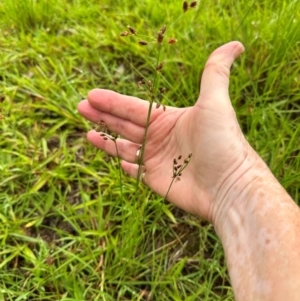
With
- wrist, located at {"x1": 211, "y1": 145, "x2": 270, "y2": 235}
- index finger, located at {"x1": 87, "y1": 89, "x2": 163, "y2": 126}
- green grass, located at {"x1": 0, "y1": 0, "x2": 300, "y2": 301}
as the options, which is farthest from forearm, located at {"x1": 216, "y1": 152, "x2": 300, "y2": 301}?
index finger, located at {"x1": 87, "y1": 89, "x2": 163, "y2": 126}

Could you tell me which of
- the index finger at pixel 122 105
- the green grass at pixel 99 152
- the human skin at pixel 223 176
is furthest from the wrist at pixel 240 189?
the index finger at pixel 122 105

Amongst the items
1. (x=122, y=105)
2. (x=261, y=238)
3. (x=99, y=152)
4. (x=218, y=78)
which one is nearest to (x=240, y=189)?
(x=261, y=238)

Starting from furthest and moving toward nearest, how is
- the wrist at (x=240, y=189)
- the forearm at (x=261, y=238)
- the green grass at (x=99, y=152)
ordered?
1. the green grass at (x=99, y=152)
2. the wrist at (x=240, y=189)
3. the forearm at (x=261, y=238)

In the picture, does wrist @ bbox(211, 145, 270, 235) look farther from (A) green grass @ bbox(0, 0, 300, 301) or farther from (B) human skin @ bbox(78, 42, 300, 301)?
(A) green grass @ bbox(0, 0, 300, 301)

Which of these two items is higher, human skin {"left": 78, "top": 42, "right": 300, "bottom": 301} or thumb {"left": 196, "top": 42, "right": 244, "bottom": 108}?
thumb {"left": 196, "top": 42, "right": 244, "bottom": 108}

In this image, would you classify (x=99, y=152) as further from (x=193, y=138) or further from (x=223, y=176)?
(x=223, y=176)

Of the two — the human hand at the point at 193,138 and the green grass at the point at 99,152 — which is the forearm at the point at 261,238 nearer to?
the human hand at the point at 193,138
